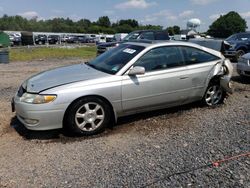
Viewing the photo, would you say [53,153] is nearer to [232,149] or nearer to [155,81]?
[155,81]

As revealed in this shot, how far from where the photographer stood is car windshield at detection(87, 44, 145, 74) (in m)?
5.24

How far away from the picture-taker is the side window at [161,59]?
532cm

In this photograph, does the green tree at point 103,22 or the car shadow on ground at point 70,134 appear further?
the green tree at point 103,22

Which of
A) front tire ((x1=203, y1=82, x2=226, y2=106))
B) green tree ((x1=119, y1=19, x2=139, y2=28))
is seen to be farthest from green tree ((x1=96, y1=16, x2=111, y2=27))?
front tire ((x1=203, y1=82, x2=226, y2=106))

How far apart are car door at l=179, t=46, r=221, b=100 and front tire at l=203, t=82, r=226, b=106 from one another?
225mm

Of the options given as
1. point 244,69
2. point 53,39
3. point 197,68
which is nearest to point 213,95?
point 197,68

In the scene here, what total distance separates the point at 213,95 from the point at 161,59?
1.52m

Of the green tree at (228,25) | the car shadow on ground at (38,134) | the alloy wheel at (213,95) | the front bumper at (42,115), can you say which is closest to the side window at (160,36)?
the alloy wheel at (213,95)

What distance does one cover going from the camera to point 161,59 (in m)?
5.51

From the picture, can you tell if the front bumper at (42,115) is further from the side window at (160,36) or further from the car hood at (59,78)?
the side window at (160,36)

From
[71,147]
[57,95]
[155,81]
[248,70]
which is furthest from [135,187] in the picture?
[248,70]

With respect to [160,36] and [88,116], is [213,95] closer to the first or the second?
[88,116]

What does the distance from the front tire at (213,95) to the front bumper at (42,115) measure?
302cm

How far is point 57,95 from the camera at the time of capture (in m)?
4.51
